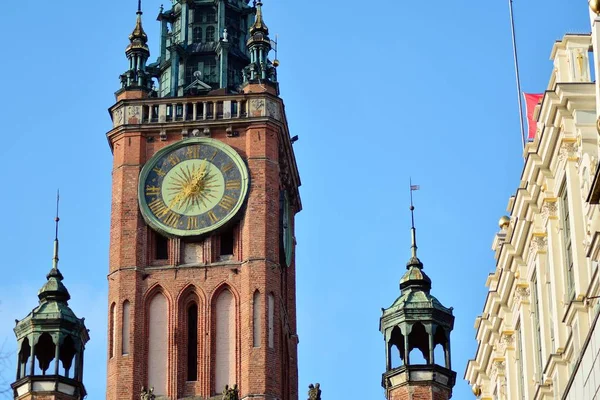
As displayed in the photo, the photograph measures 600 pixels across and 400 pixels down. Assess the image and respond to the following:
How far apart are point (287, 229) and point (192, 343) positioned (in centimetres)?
746

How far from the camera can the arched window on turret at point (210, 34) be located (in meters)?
84.6

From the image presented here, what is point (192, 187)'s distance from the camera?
78750mm

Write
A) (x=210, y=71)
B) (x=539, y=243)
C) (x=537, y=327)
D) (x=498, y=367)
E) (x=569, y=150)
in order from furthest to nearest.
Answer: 1. (x=210, y=71)
2. (x=498, y=367)
3. (x=537, y=327)
4. (x=539, y=243)
5. (x=569, y=150)

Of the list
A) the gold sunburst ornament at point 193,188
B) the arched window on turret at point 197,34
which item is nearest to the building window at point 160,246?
the gold sunburst ornament at point 193,188

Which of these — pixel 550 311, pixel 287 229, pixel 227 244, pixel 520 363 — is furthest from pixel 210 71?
pixel 550 311

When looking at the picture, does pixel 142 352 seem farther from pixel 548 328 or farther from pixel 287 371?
pixel 548 328

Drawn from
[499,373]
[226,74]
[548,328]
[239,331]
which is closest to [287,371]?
[239,331]

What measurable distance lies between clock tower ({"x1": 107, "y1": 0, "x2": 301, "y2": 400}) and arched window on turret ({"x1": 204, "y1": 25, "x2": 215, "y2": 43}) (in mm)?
1452

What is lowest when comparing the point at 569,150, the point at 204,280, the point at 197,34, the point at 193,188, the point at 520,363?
the point at 520,363

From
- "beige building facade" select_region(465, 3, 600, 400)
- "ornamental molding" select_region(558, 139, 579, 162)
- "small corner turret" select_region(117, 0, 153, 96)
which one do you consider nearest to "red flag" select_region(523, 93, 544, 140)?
"beige building facade" select_region(465, 3, 600, 400)

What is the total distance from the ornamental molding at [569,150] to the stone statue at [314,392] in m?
37.1

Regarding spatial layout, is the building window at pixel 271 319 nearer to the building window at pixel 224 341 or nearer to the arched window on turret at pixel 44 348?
the building window at pixel 224 341

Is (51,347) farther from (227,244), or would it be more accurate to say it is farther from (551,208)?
(551,208)

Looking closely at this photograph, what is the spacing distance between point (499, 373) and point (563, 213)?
7315 millimetres
